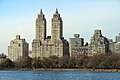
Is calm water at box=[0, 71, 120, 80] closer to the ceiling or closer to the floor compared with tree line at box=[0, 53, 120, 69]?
closer to the floor

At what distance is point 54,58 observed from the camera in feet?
541

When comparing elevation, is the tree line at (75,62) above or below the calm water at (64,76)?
above

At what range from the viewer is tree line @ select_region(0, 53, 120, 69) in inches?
5541

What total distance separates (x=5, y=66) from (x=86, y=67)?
41.3 meters

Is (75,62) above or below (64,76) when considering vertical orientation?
above

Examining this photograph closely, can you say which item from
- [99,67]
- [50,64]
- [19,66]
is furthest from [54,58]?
[99,67]

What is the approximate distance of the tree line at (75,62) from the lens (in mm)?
140750

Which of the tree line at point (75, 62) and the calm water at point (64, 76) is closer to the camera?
the calm water at point (64, 76)

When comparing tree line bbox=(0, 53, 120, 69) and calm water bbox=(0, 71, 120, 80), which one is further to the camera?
tree line bbox=(0, 53, 120, 69)

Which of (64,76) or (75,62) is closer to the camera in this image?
(64,76)

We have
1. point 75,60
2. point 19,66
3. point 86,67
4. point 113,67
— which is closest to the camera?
point 113,67

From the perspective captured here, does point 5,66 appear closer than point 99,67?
No

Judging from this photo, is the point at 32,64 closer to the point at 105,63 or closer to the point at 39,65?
the point at 39,65

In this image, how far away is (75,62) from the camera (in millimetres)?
158000
